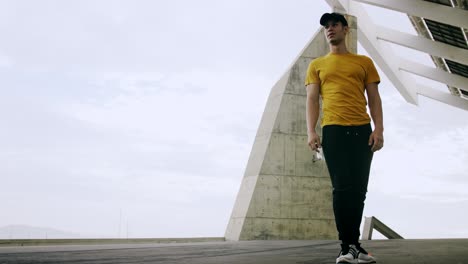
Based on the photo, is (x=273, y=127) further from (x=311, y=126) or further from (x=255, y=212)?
(x=311, y=126)

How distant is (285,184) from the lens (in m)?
15.0

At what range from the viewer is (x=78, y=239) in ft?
39.4

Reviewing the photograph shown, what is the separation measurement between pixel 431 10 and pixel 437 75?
28.3 feet

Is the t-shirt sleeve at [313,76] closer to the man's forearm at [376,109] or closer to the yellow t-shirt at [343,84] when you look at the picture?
the yellow t-shirt at [343,84]

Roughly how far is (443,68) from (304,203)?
1487 cm

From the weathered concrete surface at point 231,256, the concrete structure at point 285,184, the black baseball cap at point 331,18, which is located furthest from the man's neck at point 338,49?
the concrete structure at point 285,184

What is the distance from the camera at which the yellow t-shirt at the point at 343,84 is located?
12.3ft

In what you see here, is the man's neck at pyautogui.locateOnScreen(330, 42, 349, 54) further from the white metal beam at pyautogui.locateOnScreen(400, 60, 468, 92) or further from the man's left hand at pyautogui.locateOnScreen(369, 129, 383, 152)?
the white metal beam at pyautogui.locateOnScreen(400, 60, 468, 92)

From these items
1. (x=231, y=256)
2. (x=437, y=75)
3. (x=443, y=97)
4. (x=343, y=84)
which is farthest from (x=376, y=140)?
(x=443, y=97)

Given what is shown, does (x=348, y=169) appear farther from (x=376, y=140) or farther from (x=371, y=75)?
(x=371, y=75)

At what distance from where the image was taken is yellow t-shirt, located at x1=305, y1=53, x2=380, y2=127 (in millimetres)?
3744

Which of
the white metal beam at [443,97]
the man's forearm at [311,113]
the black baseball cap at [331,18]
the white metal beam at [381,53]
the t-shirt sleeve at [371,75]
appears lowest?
the man's forearm at [311,113]

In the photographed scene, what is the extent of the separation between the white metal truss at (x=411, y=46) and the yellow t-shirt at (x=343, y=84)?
49.8 ft

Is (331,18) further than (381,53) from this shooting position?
No
